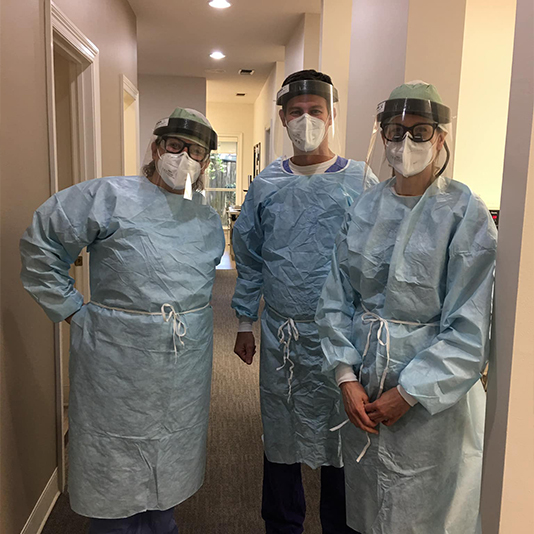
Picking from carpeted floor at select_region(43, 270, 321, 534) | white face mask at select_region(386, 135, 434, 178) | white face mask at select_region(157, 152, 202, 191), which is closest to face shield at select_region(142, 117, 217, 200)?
white face mask at select_region(157, 152, 202, 191)

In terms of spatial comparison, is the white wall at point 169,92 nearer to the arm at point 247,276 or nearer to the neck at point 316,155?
the arm at point 247,276

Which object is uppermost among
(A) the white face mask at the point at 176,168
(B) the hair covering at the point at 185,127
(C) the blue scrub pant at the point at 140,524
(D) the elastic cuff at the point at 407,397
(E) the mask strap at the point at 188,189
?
(B) the hair covering at the point at 185,127

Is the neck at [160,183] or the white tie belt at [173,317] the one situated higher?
the neck at [160,183]

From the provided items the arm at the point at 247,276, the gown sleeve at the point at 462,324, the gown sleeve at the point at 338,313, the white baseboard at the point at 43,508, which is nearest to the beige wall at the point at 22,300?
the white baseboard at the point at 43,508

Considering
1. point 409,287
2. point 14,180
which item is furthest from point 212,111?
point 409,287

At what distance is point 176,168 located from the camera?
140 centimetres

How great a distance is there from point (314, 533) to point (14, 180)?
1.59 meters

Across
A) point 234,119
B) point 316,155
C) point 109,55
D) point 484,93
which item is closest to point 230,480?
point 316,155

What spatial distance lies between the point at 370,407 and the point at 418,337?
194 mm

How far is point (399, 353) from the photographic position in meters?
1.14

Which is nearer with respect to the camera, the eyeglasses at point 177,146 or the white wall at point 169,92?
the eyeglasses at point 177,146

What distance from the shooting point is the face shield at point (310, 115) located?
1.51m

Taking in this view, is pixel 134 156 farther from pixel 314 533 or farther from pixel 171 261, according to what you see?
pixel 314 533

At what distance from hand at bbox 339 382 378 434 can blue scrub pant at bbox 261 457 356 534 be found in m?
0.46
